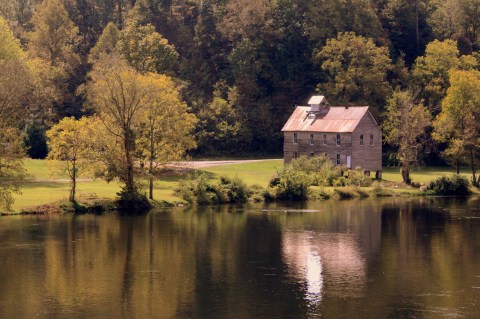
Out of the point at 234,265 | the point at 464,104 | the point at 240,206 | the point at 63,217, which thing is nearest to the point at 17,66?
the point at 63,217

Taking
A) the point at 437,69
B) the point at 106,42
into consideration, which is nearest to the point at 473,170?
the point at 437,69

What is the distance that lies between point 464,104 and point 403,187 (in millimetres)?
14347

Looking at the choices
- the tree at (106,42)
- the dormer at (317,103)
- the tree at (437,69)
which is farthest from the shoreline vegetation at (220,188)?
the tree at (106,42)

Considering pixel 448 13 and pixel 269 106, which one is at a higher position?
pixel 448 13

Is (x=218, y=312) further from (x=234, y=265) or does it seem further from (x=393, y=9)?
(x=393, y=9)

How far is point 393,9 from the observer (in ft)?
486

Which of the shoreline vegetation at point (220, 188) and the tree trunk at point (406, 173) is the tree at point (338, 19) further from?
the tree trunk at point (406, 173)

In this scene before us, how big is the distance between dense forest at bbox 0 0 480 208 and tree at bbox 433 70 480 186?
17.3 feet

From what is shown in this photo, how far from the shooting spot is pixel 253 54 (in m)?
138

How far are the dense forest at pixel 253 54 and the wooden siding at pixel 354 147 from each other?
1050 cm

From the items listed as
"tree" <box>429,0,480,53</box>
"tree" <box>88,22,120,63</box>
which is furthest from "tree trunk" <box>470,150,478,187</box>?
"tree" <box>88,22,120,63</box>

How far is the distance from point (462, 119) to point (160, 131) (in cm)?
3890

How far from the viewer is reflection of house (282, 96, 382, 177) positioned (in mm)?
108500

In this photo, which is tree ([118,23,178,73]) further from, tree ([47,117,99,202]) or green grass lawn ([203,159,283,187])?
tree ([47,117,99,202])
